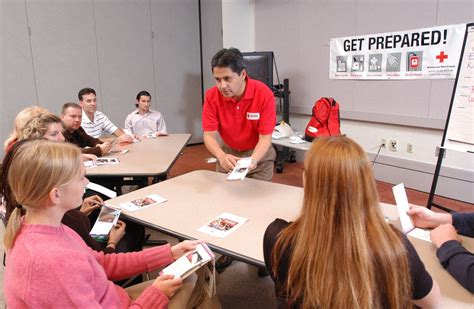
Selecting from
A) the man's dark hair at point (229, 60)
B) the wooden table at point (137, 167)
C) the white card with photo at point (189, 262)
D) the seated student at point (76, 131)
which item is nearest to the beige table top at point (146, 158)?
the wooden table at point (137, 167)

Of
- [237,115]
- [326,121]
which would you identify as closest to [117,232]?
[237,115]

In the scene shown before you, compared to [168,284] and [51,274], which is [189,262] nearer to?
[168,284]

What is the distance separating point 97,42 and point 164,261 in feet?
15.3

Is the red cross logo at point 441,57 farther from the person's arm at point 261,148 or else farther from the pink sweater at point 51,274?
the pink sweater at point 51,274

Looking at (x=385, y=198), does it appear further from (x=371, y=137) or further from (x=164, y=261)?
(x=164, y=261)

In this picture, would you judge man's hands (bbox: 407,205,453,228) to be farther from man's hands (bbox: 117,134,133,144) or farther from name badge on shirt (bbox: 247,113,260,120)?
man's hands (bbox: 117,134,133,144)

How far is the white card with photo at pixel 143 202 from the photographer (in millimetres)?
1750

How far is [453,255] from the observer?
3.73ft

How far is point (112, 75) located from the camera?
535 centimetres

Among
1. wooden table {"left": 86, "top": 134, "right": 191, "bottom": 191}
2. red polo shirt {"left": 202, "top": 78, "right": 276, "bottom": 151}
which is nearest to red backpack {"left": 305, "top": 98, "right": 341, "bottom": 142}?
wooden table {"left": 86, "top": 134, "right": 191, "bottom": 191}

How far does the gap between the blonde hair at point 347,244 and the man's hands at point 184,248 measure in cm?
54

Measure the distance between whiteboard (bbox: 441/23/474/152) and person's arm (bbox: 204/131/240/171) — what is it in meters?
1.50

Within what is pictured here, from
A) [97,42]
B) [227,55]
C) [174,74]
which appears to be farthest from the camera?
[174,74]

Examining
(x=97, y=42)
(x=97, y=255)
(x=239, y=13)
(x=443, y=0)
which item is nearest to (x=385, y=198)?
(x=443, y=0)
